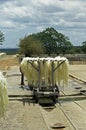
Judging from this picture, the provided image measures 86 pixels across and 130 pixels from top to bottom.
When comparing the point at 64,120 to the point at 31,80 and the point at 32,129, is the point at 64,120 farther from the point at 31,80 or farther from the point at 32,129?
the point at 31,80

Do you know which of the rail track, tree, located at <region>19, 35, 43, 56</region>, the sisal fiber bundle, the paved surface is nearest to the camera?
the paved surface

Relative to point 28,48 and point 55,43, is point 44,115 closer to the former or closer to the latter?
point 28,48

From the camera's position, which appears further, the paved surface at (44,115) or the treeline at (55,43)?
the treeline at (55,43)

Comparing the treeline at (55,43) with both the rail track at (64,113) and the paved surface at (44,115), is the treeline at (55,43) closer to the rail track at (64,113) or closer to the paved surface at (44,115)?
the rail track at (64,113)

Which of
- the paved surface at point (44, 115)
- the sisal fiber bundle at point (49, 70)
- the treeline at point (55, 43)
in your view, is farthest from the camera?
the treeline at point (55, 43)

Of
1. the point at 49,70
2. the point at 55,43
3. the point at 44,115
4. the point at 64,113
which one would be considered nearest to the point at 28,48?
the point at 55,43

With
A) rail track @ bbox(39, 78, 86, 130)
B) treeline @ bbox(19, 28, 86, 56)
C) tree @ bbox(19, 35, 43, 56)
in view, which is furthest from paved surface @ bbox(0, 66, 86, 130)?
treeline @ bbox(19, 28, 86, 56)

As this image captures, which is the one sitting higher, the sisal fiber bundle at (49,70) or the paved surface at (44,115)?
the sisal fiber bundle at (49,70)

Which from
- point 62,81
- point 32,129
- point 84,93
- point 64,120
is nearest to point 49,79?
point 62,81

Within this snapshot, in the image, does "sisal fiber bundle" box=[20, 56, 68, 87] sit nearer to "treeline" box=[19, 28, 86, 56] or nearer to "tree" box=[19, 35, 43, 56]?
"tree" box=[19, 35, 43, 56]

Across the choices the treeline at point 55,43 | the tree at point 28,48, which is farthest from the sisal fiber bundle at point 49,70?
the treeline at point 55,43

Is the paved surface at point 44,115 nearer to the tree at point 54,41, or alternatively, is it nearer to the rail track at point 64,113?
the rail track at point 64,113

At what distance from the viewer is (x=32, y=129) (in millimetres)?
18609

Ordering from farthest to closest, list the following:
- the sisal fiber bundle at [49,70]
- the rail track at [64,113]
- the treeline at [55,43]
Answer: the treeline at [55,43] → the sisal fiber bundle at [49,70] → the rail track at [64,113]
